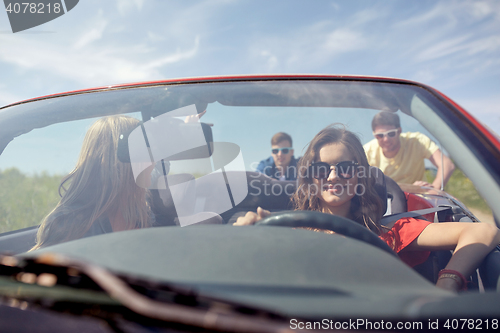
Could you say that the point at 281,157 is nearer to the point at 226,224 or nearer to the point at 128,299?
the point at 226,224

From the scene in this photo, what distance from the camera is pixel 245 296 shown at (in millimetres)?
638

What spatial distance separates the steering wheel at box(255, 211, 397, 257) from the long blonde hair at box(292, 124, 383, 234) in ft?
0.70

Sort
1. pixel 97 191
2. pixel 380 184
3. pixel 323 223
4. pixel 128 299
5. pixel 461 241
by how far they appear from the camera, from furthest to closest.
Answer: pixel 380 184
pixel 461 241
pixel 97 191
pixel 323 223
pixel 128 299

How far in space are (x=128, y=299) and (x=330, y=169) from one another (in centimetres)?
95

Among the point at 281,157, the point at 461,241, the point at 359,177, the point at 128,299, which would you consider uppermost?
the point at 281,157

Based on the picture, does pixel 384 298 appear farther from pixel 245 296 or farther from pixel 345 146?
pixel 345 146

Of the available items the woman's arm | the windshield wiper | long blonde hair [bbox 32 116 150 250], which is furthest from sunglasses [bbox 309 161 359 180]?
the windshield wiper

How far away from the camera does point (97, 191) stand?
1.27 meters

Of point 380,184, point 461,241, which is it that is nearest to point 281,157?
point 380,184

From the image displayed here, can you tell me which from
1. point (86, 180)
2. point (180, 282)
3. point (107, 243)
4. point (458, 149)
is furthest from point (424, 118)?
point (86, 180)

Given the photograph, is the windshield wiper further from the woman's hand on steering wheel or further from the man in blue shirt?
the man in blue shirt

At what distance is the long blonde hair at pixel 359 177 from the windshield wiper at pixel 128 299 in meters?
0.74

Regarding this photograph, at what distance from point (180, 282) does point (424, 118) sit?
1013 mm

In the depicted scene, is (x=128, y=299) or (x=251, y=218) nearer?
(x=128, y=299)
